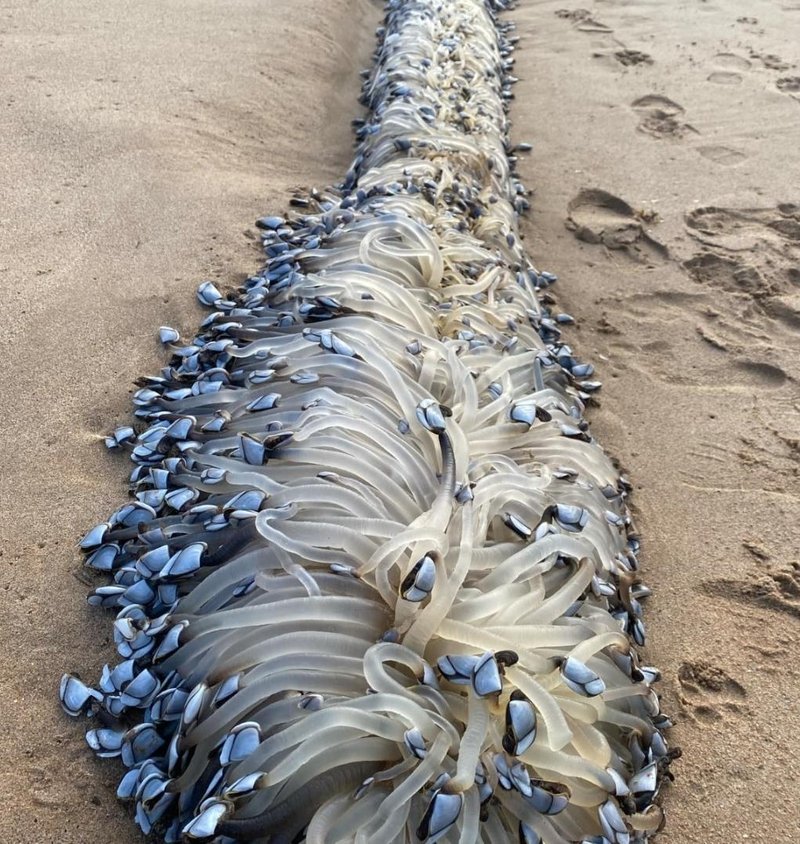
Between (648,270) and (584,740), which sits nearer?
(584,740)

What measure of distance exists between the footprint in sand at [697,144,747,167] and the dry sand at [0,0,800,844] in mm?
16

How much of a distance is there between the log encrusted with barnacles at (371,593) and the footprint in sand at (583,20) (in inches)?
223

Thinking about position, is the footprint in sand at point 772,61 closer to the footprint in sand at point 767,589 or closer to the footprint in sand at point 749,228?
the footprint in sand at point 749,228

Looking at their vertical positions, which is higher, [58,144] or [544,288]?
[58,144]

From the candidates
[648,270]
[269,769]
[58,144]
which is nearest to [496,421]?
[269,769]

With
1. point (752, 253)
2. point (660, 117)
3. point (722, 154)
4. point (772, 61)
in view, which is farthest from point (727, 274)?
point (772, 61)

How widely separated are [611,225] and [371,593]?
3.61 meters

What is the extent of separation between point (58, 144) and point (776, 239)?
412cm

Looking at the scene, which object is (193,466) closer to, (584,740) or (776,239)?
(584,740)

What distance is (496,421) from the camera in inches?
109

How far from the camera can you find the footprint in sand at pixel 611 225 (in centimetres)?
479

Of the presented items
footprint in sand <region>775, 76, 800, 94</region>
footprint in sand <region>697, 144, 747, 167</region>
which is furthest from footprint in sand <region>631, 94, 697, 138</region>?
footprint in sand <region>775, 76, 800, 94</region>

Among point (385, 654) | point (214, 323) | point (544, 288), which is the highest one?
point (385, 654)

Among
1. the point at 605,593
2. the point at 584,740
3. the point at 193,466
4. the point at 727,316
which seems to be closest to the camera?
the point at 584,740
